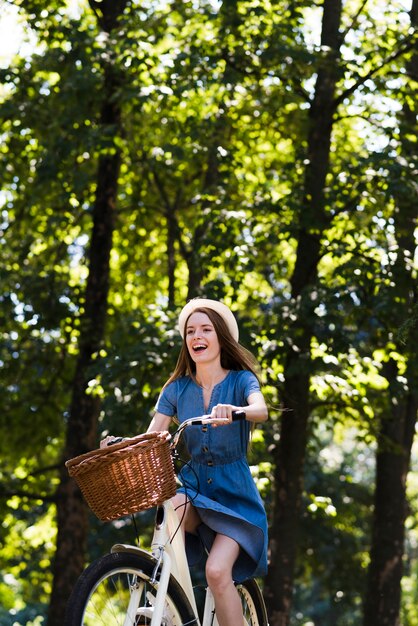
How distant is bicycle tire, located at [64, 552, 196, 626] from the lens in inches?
163

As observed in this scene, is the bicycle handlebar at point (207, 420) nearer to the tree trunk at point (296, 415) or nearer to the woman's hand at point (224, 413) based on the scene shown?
the woman's hand at point (224, 413)

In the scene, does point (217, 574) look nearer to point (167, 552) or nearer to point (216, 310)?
point (167, 552)

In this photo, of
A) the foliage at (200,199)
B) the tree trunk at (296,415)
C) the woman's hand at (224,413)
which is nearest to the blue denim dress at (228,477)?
the woman's hand at (224,413)

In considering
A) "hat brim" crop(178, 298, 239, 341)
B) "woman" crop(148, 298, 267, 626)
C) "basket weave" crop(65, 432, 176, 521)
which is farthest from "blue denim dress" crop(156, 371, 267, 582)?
"basket weave" crop(65, 432, 176, 521)

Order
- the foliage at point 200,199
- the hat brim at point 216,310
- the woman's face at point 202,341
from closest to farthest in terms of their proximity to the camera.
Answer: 1. the woman's face at point 202,341
2. the hat brim at point 216,310
3. the foliage at point 200,199

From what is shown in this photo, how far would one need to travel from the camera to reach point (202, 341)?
5145 mm

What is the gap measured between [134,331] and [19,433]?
389 cm

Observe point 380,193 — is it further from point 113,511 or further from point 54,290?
point 113,511

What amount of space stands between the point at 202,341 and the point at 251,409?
58 cm

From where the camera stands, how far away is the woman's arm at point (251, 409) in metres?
4.46

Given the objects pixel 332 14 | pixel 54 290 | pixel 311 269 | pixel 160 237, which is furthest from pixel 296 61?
pixel 160 237

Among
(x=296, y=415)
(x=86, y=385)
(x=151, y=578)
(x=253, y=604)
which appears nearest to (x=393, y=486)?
(x=296, y=415)

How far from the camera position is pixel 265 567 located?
511 centimetres

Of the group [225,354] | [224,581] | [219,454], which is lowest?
[224,581]
